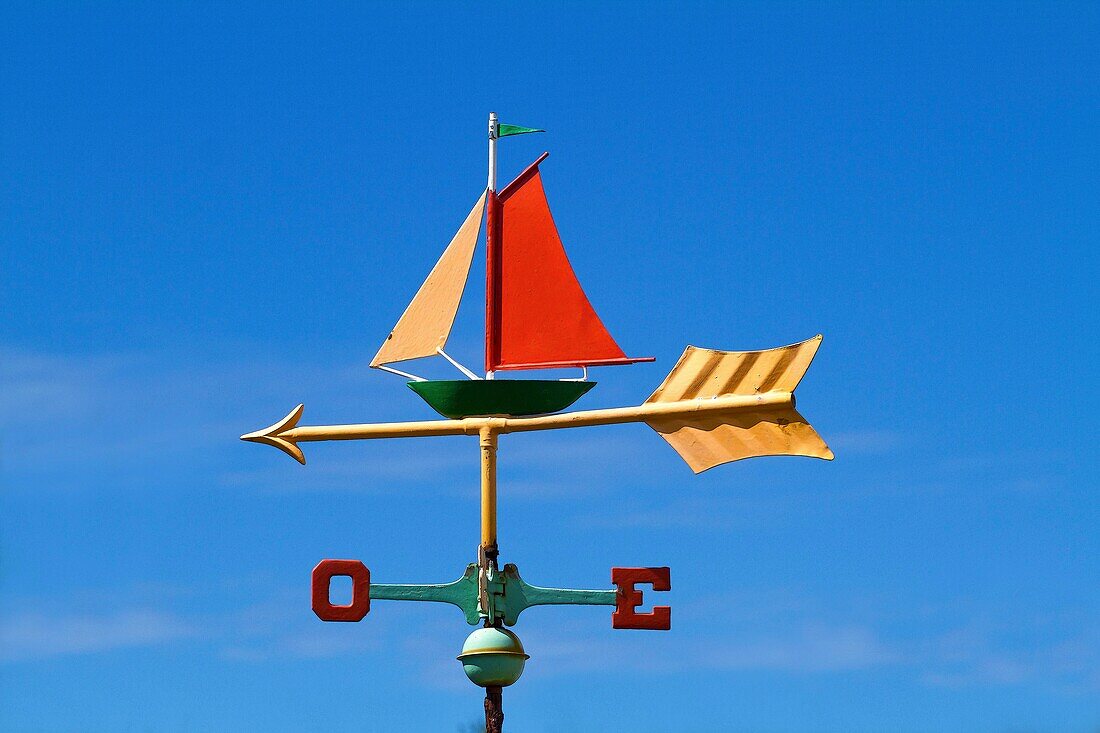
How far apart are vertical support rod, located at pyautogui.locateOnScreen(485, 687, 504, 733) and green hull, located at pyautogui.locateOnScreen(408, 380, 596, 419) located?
6.09 feet

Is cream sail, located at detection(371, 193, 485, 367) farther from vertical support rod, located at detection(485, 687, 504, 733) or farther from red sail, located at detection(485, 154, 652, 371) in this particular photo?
vertical support rod, located at detection(485, 687, 504, 733)

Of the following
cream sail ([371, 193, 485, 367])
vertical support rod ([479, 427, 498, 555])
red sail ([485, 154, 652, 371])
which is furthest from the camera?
cream sail ([371, 193, 485, 367])

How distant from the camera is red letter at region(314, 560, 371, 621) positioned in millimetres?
14477

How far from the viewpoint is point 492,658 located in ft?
46.3

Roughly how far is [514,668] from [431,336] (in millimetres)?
2512

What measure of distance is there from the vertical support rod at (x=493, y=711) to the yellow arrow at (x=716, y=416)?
5.54ft

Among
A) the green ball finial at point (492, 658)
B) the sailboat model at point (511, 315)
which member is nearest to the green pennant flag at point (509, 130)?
the sailboat model at point (511, 315)

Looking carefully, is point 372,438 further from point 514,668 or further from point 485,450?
point 514,668

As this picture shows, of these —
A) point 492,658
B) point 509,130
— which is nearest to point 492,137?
point 509,130

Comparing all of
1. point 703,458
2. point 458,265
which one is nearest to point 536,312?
point 458,265

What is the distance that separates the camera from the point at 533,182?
15.4 meters

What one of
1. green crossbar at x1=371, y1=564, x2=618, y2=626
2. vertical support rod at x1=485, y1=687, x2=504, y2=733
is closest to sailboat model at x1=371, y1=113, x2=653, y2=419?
green crossbar at x1=371, y1=564, x2=618, y2=626

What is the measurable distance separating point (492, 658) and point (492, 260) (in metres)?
2.83

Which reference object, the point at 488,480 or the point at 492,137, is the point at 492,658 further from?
the point at 492,137
